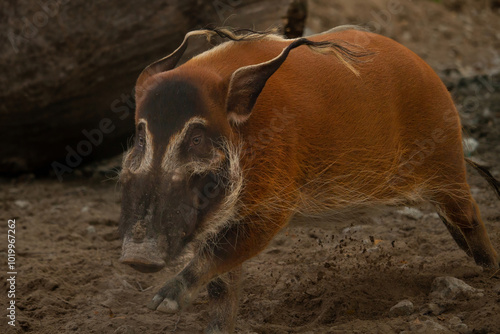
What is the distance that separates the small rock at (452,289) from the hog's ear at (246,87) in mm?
1489

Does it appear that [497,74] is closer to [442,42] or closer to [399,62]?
[442,42]

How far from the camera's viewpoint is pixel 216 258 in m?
2.79

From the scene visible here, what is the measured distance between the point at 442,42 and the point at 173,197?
7768 mm

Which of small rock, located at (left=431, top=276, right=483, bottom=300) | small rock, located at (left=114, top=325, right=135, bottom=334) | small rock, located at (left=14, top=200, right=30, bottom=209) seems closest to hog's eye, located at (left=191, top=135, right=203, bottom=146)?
small rock, located at (left=114, top=325, right=135, bottom=334)

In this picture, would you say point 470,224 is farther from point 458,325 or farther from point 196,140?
point 196,140

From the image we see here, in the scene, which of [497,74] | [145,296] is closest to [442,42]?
[497,74]

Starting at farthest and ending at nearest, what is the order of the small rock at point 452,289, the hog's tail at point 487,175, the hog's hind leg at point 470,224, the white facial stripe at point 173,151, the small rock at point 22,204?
the small rock at point 22,204, the hog's tail at point 487,175, the hog's hind leg at point 470,224, the small rock at point 452,289, the white facial stripe at point 173,151

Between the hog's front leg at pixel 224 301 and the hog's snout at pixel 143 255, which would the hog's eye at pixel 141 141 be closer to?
the hog's snout at pixel 143 255

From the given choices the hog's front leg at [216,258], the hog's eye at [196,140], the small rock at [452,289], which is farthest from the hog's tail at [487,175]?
the hog's eye at [196,140]

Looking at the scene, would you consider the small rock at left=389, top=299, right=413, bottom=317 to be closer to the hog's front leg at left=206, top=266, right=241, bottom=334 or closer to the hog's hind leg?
the hog's hind leg

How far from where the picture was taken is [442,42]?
9.39 metres

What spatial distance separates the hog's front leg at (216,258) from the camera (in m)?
2.65

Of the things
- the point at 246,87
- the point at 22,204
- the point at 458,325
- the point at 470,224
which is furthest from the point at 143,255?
the point at 22,204

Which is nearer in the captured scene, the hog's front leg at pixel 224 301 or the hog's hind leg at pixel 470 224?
the hog's front leg at pixel 224 301
